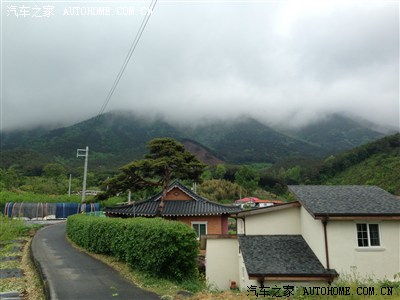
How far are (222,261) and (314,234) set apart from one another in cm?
511

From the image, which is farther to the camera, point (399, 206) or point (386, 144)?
point (386, 144)

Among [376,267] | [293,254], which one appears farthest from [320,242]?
[376,267]

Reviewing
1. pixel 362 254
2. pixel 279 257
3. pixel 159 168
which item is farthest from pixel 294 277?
pixel 159 168

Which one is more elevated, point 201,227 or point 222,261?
point 201,227

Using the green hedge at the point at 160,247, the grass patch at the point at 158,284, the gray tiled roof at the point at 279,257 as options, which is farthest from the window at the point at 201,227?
the grass patch at the point at 158,284

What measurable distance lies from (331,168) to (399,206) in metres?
71.1

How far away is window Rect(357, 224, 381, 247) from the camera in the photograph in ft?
39.3

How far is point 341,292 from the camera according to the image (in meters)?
7.56

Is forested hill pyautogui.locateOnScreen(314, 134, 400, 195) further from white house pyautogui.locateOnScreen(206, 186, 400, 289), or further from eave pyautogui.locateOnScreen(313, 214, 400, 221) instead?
eave pyautogui.locateOnScreen(313, 214, 400, 221)

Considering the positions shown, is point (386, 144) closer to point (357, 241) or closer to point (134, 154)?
point (357, 241)

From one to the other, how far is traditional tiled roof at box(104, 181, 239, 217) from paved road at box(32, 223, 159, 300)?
6936mm

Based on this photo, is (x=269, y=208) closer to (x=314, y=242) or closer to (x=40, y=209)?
(x=314, y=242)

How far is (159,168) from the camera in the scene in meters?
21.6

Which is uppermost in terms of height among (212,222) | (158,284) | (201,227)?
(212,222)
